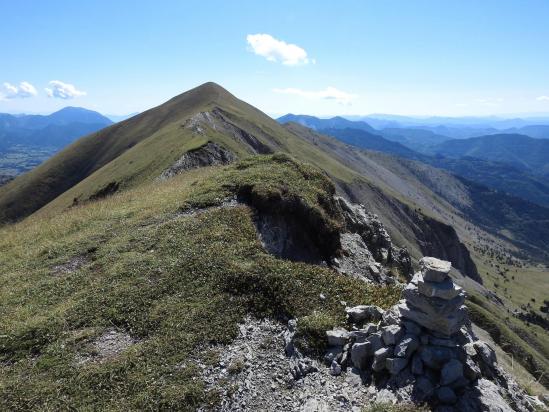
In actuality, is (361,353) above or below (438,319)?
below

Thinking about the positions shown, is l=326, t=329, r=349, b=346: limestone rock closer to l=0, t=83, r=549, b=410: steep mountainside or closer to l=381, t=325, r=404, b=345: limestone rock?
l=0, t=83, r=549, b=410: steep mountainside

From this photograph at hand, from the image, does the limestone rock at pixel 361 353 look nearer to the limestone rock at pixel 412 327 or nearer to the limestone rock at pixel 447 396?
the limestone rock at pixel 412 327

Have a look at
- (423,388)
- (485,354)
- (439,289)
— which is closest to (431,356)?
(423,388)

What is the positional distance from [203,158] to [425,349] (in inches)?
2392

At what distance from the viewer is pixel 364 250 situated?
36.3 metres

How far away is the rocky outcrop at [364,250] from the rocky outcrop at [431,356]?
15.2m

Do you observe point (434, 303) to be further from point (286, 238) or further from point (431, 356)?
point (286, 238)

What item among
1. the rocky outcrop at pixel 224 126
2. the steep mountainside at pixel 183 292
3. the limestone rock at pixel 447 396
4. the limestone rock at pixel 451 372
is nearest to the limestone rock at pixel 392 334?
the limestone rock at pixel 451 372

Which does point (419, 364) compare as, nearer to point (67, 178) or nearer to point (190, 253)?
point (190, 253)

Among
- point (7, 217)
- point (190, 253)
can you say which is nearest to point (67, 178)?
point (7, 217)

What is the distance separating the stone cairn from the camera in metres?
13.5

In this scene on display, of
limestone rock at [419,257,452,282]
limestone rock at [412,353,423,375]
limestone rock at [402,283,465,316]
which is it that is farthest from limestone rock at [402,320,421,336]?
limestone rock at [419,257,452,282]

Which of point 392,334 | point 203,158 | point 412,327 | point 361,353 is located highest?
point 203,158

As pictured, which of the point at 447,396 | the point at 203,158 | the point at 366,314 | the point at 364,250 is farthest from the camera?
the point at 203,158
